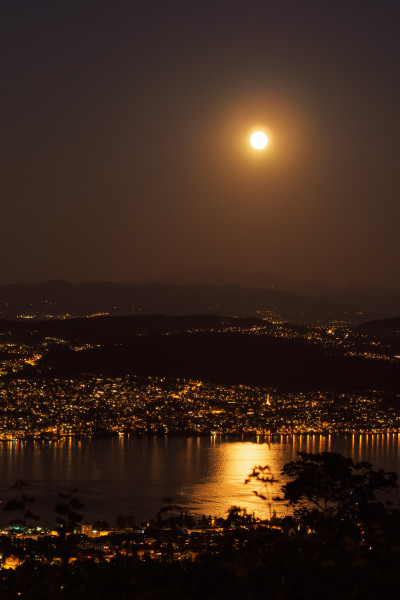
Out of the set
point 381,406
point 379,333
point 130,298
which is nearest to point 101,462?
point 381,406

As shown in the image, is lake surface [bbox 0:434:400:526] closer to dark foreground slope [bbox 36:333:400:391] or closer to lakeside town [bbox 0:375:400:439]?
lakeside town [bbox 0:375:400:439]

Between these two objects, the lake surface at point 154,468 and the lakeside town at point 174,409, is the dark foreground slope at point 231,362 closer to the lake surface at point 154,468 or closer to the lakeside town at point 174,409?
the lakeside town at point 174,409

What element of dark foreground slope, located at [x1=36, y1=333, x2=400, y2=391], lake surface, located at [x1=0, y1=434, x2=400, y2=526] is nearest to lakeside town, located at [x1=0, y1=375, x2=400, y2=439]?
dark foreground slope, located at [x1=36, y1=333, x2=400, y2=391]

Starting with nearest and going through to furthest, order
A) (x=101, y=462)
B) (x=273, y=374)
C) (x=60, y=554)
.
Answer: (x=60, y=554), (x=101, y=462), (x=273, y=374)

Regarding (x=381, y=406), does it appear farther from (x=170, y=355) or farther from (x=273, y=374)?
(x=170, y=355)

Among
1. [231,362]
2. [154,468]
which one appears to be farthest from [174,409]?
[154,468]

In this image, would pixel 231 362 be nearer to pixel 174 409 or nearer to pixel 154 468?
pixel 174 409

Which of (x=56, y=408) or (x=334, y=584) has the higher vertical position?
(x=334, y=584)

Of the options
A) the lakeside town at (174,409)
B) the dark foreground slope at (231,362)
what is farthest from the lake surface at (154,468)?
the dark foreground slope at (231,362)

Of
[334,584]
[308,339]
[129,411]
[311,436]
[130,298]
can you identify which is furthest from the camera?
[130,298]
